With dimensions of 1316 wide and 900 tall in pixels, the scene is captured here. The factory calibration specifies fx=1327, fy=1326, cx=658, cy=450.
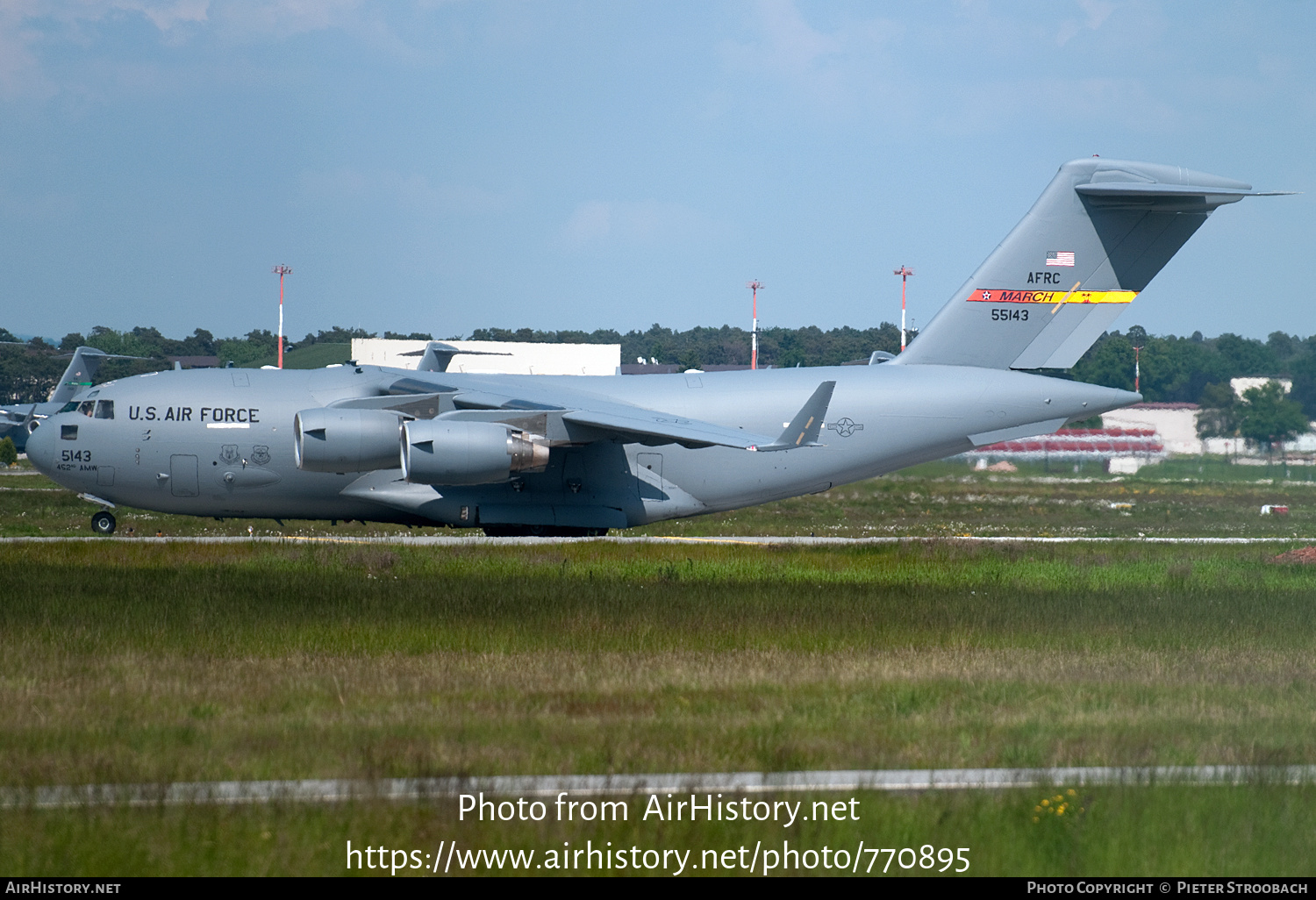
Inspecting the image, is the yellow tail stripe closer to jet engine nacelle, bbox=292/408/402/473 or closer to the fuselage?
the fuselage

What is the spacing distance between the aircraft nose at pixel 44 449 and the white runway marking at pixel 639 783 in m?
15.2

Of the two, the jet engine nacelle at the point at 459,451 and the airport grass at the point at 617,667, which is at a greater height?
the jet engine nacelle at the point at 459,451

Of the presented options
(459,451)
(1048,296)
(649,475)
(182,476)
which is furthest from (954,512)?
(182,476)

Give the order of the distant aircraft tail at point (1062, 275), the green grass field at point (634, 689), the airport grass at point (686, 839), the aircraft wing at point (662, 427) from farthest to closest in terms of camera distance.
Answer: the distant aircraft tail at point (1062, 275), the aircraft wing at point (662, 427), the green grass field at point (634, 689), the airport grass at point (686, 839)

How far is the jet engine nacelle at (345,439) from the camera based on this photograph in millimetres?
18031

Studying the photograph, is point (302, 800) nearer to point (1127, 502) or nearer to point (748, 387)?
point (748, 387)

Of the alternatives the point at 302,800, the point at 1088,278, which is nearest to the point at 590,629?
the point at 302,800

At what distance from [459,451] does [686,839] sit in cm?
1238

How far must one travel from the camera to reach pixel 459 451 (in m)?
17.9

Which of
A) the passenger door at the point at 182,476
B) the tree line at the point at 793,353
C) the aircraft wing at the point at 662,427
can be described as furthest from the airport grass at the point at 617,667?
the tree line at the point at 793,353

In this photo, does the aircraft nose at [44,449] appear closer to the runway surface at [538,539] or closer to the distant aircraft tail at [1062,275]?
the runway surface at [538,539]

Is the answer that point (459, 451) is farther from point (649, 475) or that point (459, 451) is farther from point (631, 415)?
point (649, 475)

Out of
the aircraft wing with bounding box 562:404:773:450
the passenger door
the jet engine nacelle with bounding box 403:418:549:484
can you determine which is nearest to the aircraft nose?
the passenger door

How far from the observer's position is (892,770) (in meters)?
7.20
